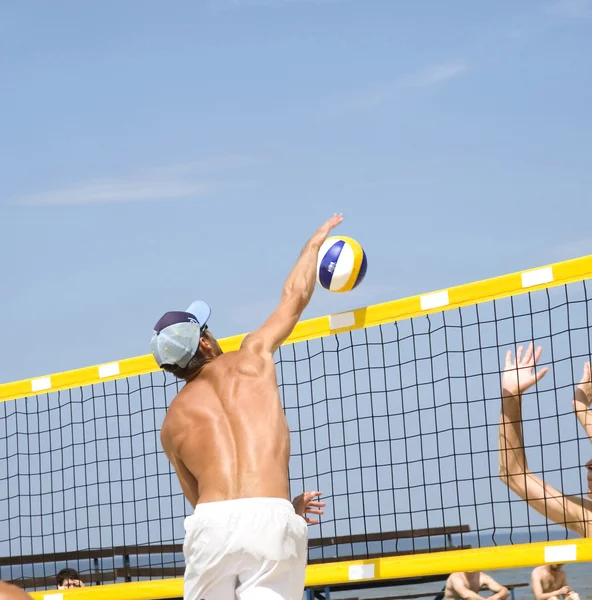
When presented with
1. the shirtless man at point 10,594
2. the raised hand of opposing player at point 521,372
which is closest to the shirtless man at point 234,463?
the raised hand of opposing player at point 521,372

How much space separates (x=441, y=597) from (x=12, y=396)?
5490 mm

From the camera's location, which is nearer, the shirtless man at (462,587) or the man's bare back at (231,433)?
the man's bare back at (231,433)

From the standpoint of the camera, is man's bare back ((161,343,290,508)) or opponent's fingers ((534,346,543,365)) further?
opponent's fingers ((534,346,543,365))

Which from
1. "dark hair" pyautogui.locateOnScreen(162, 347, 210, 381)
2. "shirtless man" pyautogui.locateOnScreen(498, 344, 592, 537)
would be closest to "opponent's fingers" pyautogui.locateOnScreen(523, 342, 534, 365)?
"shirtless man" pyautogui.locateOnScreen(498, 344, 592, 537)

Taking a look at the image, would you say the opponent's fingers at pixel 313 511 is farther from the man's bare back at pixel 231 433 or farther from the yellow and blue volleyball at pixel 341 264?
the yellow and blue volleyball at pixel 341 264

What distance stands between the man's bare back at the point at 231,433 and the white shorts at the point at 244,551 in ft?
0.23

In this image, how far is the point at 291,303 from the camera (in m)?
5.04

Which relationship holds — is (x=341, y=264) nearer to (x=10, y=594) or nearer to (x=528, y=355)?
(x=528, y=355)

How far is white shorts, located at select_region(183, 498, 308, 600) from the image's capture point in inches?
170

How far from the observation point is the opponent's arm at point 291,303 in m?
4.84

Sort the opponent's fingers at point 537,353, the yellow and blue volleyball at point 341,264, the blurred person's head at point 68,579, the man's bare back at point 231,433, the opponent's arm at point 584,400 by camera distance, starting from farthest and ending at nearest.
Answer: the blurred person's head at point 68,579
the yellow and blue volleyball at point 341,264
the opponent's fingers at point 537,353
the opponent's arm at point 584,400
the man's bare back at point 231,433

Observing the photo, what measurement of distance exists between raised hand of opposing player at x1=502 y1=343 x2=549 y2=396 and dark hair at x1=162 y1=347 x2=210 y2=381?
1610 millimetres

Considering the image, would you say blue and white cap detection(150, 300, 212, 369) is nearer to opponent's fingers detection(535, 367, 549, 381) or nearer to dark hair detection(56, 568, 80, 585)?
opponent's fingers detection(535, 367, 549, 381)

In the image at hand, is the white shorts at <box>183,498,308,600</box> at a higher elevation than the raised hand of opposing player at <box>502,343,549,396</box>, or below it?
below
